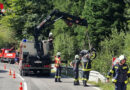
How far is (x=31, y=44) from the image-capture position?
21484mm

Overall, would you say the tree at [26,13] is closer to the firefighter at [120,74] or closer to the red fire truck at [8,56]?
the red fire truck at [8,56]

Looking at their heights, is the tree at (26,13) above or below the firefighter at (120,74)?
above

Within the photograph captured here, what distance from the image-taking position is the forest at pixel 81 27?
2492cm

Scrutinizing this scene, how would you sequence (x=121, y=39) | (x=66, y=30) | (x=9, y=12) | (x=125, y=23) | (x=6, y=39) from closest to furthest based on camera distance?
(x=121, y=39) < (x=125, y=23) < (x=66, y=30) < (x=9, y=12) < (x=6, y=39)

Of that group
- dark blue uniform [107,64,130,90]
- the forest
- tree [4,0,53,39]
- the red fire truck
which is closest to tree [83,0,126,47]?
the forest

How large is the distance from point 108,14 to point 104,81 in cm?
2181

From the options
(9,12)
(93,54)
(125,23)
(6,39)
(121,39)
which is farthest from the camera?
(6,39)

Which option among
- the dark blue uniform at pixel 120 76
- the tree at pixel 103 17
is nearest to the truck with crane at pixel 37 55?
the dark blue uniform at pixel 120 76

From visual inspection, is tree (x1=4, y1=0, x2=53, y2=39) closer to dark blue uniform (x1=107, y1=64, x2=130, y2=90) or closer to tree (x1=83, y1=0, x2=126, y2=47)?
tree (x1=83, y1=0, x2=126, y2=47)

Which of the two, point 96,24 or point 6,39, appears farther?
point 6,39

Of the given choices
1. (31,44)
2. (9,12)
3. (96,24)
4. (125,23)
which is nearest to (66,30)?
(96,24)

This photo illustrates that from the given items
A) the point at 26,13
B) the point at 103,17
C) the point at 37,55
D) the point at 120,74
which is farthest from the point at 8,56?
the point at 120,74

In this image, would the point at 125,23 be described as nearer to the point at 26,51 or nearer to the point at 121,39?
the point at 121,39

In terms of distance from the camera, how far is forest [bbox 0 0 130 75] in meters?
24.9
